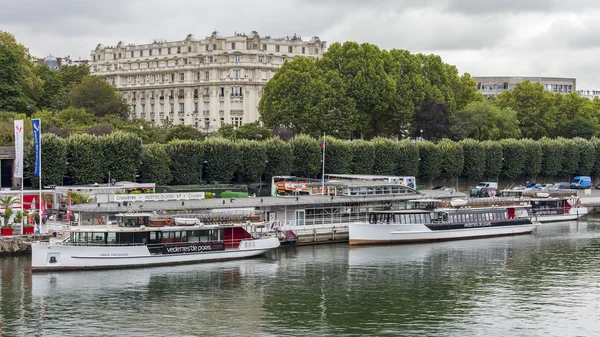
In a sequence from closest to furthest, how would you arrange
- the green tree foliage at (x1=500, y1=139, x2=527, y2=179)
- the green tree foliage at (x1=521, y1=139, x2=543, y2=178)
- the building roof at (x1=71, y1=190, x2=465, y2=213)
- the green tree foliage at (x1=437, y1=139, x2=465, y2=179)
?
the building roof at (x1=71, y1=190, x2=465, y2=213) < the green tree foliage at (x1=437, y1=139, x2=465, y2=179) < the green tree foliage at (x1=500, y1=139, x2=527, y2=179) < the green tree foliage at (x1=521, y1=139, x2=543, y2=178)

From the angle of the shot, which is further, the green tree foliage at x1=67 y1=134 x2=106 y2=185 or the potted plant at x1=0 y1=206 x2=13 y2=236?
the green tree foliage at x1=67 y1=134 x2=106 y2=185

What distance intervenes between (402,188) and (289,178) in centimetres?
1190

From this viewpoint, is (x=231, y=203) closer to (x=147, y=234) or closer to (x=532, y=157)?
(x=147, y=234)

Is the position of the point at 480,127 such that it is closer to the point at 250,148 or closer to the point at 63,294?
the point at 250,148

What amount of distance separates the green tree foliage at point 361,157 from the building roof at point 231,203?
17005 mm

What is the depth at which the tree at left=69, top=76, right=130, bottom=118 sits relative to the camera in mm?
113438

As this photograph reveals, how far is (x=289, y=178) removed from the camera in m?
78.1

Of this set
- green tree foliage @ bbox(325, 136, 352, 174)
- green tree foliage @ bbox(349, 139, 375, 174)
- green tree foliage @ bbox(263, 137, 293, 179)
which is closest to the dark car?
green tree foliage @ bbox(349, 139, 375, 174)

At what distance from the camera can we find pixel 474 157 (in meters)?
99.0

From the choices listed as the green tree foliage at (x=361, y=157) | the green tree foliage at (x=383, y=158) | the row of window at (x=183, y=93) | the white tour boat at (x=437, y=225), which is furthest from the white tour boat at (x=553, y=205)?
the row of window at (x=183, y=93)

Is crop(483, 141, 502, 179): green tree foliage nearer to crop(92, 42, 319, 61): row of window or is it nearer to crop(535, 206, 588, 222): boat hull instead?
crop(535, 206, 588, 222): boat hull

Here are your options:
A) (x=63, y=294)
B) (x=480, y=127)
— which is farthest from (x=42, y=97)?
(x=63, y=294)

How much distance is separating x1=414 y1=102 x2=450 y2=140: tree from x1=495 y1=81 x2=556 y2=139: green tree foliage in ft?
66.1

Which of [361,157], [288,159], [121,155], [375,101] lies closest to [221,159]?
[288,159]
